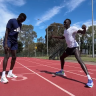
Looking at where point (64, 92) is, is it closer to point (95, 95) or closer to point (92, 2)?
point (95, 95)

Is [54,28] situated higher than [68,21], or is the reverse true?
[54,28]

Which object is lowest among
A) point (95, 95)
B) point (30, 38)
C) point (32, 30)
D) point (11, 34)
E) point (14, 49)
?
point (95, 95)

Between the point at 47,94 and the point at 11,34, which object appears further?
the point at 11,34

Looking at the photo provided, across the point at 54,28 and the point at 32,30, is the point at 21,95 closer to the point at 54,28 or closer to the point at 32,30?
the point at 54,28

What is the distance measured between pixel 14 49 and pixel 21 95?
1836 mm

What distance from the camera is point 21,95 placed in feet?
9.02

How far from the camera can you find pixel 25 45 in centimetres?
6162

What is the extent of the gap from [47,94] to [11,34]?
2.20 metres

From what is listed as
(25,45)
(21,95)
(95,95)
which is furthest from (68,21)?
(25,45)

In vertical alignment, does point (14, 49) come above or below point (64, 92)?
above

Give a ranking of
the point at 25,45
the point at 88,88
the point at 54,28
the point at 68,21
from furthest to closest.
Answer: the point at 25,45 → the point at 54,28 → the point at 68,21 → the point at 88,88

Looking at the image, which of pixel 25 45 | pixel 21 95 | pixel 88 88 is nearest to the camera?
pixel 21 95

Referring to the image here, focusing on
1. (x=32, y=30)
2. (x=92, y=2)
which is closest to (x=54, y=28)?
(x=32, y=30)

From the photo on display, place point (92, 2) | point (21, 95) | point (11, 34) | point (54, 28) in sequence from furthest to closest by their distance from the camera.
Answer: point (54, 28) < point (92, 2) < point (11, 34) < point (21, 95)
